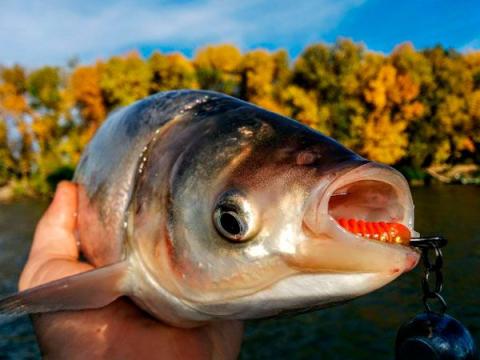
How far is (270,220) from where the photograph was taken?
1574 mm

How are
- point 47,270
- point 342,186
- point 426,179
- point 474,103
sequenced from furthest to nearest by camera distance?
point 474,103 < point 426,179 < point 47,270 < point 342,186

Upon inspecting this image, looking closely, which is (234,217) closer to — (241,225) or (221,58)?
(241,225)

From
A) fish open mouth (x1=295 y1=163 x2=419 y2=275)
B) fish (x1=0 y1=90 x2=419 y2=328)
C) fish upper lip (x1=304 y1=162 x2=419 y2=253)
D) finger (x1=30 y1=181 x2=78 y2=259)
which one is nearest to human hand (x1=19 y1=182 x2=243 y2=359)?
fish (x1=0 y1=90 x2=419 y2=328)

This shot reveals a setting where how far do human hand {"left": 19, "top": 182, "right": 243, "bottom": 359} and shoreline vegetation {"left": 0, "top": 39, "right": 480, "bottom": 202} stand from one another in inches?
1140

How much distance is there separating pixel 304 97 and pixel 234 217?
31.7 m

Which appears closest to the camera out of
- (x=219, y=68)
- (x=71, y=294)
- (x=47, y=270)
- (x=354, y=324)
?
(x=71, y=294)

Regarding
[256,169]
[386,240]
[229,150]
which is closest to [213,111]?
[229,150]

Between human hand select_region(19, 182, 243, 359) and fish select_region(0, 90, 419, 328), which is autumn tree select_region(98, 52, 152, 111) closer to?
human hand select_region(19, 182, 243, 359)

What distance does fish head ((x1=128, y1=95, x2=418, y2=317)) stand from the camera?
1.51 m

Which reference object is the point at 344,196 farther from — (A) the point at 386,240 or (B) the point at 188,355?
(B) the point at 188,355

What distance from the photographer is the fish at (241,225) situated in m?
1.52

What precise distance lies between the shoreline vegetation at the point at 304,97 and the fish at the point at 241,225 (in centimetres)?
2915

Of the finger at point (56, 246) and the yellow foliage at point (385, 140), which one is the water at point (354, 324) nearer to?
the finger at point (56, 246)

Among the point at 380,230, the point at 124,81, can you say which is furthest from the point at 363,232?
the point at 124,81
